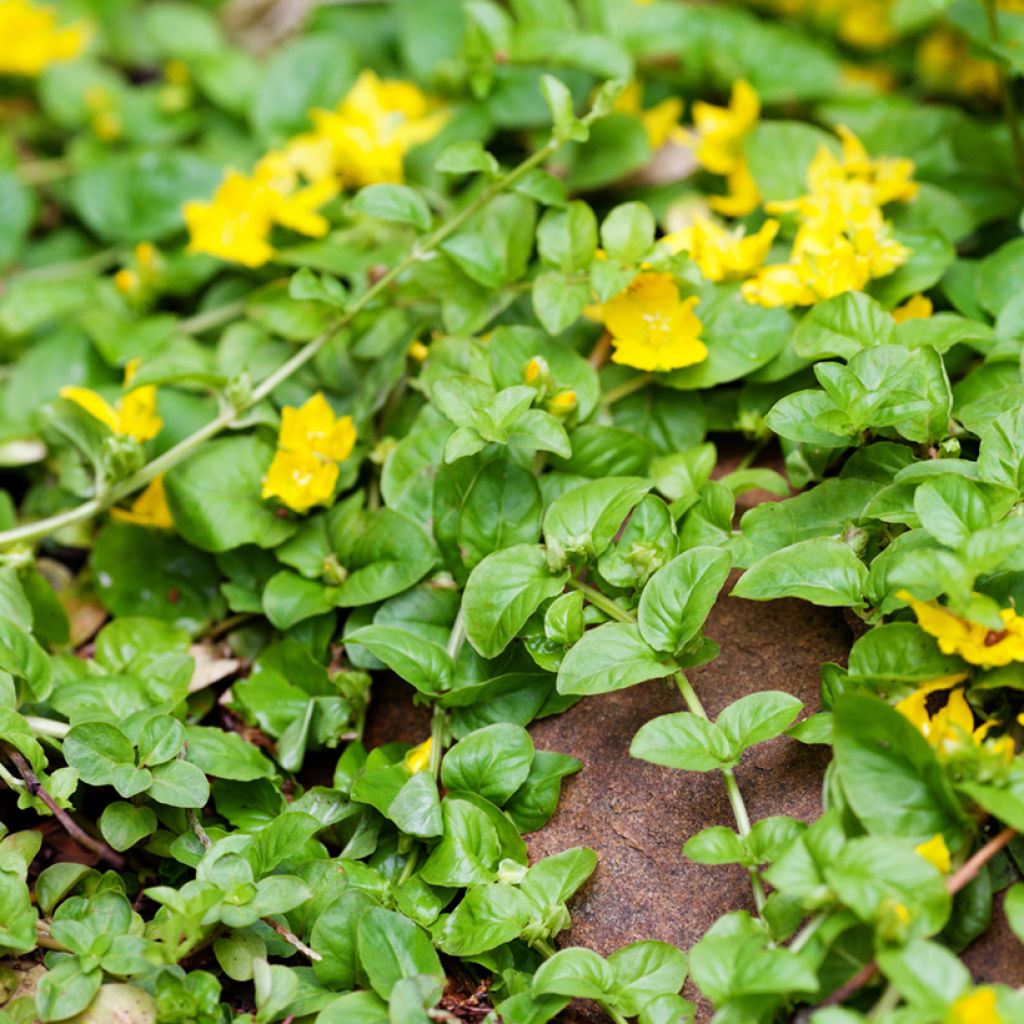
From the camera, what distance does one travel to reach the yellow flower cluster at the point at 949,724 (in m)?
1.47

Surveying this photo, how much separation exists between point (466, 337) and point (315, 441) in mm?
359

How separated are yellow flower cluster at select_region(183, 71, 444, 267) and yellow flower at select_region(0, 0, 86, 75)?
92 cm

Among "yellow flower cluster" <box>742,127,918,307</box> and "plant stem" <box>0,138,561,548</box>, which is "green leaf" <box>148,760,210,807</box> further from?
"yellow flower cluster" <box>742,127,918,307</box>

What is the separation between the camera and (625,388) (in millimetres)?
2227

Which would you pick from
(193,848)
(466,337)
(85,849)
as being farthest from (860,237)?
(85,849)

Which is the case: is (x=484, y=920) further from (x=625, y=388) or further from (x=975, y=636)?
(x=625, y=388)

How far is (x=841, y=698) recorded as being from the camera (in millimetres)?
1523

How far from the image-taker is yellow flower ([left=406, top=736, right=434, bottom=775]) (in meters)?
1.87

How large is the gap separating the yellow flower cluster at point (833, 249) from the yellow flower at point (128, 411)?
1.19 m

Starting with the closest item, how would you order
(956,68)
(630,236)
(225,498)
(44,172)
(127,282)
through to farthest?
(630,236) < (225,498) < (127,282) < (956,68) < (44,172)

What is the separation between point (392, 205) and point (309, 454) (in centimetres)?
50

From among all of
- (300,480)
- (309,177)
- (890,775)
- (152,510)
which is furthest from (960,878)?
(309,177)

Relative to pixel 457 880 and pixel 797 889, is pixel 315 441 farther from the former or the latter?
pixel 797 889

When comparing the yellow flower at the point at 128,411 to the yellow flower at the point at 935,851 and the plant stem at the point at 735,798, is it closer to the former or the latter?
the plant stem at the point at 735,798
